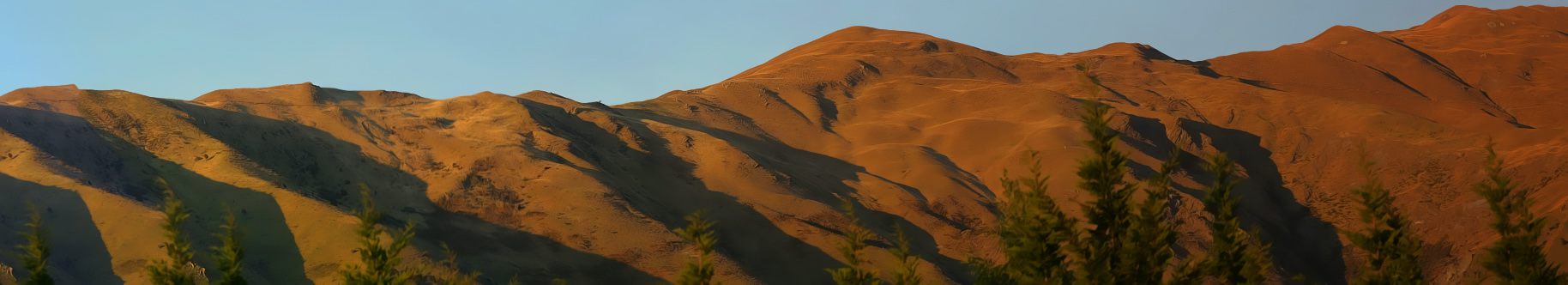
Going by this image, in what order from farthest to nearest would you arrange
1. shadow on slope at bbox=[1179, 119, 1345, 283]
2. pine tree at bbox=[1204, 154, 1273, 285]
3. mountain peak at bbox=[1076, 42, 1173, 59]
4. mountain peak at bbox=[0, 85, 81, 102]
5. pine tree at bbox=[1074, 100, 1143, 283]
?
mountain peak at bbox=[1076, 42, 1173, 59] < shadow on slope at bbox=[1179, 119, 1345, 283] < mountain peak at bbox=[0, 85, 81, 102] < pine tree at bbox=[1204, 154, 1273, 285] < pine tree at bbox=[1074, 100, 1143, 283]

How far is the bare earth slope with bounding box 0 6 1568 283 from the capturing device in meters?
26.2

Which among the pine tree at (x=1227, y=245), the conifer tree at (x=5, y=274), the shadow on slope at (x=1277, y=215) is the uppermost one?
the pine tree at (x=1227, y=245)

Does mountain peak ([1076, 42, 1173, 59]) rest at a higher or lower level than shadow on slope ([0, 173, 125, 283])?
higher

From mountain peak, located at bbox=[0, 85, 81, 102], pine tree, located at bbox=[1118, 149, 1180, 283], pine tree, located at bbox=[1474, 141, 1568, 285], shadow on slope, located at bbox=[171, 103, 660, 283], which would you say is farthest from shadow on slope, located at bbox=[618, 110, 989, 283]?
mountain peak, located at bbox=[0, 85, 81, 102]

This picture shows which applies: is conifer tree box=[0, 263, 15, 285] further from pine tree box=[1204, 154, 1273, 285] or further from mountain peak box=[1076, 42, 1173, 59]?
mountain peak box=[1076, 42, 1173, 59]

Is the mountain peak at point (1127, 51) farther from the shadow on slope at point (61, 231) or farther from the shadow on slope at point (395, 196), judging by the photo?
the shadow on slope at point (61, 231)

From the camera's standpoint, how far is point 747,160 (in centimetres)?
3422

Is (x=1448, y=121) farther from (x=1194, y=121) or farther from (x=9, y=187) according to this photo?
(x=9, y=187)

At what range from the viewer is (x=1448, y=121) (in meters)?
40.3

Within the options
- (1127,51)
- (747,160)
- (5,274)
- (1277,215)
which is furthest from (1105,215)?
(1127,51)

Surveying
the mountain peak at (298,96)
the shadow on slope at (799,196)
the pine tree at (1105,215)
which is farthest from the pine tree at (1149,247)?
the mountain peak at (298,96)

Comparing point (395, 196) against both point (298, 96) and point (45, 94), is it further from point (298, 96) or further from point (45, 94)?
point (45, 94)

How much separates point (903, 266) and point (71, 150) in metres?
23.7

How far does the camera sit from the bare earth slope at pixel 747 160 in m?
26.2
